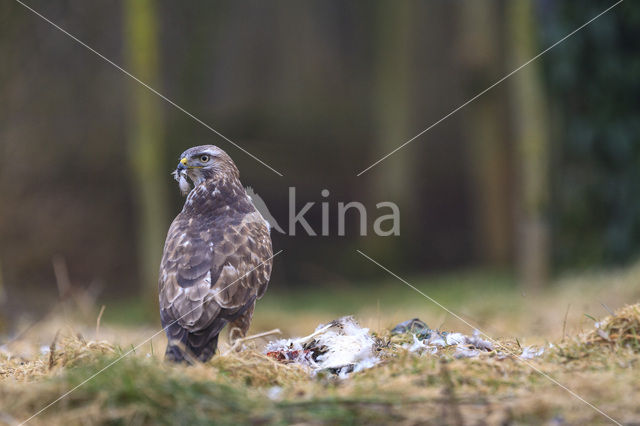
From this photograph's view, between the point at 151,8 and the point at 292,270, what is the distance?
5623 millimetres

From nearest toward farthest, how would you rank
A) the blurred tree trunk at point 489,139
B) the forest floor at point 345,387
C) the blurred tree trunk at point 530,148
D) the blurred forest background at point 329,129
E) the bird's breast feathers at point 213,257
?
the forest floor at point 345,387 < the bird's breast feathers at point 213,257 < the blurred tree trunk at point 530,148 < the blurred forest background at point 329,129 < the blurred tree trunk at point 489,139

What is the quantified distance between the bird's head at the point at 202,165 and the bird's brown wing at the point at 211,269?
0.32 meters

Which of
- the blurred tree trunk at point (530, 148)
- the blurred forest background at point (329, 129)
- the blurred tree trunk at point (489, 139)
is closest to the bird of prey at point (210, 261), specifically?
the blurred forest background at point (329, 129)

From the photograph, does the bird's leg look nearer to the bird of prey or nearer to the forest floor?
the bird of prey

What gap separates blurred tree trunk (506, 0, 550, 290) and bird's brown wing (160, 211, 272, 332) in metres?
5.11

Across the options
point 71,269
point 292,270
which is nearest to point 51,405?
point 71,269

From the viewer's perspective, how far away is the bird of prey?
11.1ft

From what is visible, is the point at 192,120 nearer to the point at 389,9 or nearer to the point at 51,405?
the point at 389,9

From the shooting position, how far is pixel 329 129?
47.1 feet

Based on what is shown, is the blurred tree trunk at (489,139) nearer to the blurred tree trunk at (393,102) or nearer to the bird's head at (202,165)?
the blurred tree trunk at (393,102)

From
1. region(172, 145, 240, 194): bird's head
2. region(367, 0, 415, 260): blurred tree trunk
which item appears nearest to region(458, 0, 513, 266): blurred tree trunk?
region(367, 0, 415, 260): blurred tree trunk

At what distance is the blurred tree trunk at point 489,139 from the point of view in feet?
36.0

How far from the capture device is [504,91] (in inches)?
473

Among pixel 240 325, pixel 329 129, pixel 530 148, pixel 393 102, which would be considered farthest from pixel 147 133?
pixel 329 129
